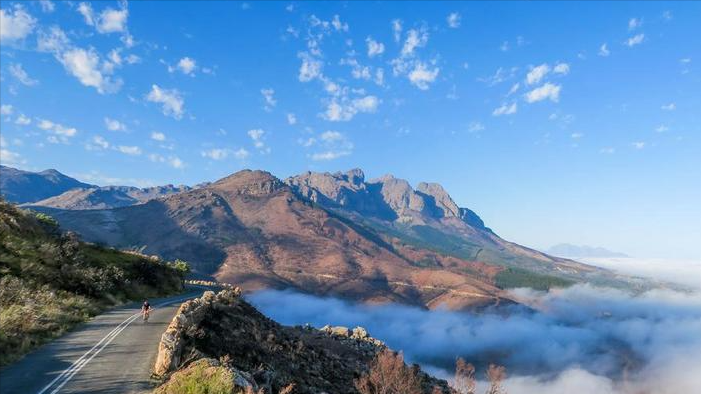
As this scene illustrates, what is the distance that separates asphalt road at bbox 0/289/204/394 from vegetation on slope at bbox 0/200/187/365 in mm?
1216

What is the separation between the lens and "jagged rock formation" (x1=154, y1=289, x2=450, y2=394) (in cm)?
1930

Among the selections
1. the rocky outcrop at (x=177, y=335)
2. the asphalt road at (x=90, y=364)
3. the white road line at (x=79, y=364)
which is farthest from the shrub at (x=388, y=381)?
the white road line at (x=79, y=364)

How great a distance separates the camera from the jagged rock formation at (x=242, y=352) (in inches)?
760

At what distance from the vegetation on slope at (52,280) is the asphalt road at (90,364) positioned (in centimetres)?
122

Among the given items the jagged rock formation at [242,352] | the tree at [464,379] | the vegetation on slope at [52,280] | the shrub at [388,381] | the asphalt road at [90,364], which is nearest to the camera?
the asphalt road at [90,364]

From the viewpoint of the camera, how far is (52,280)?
125ft

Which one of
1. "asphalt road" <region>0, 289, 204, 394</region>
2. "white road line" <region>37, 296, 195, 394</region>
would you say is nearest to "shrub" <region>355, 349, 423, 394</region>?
"asphalt road" <region>0, 289, 204, 394</region>

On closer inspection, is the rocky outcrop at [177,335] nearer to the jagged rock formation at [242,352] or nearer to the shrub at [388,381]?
the jagged rock formation at [242,352]

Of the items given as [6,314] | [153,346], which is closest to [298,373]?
[153,346]

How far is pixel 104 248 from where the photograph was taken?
205 ft

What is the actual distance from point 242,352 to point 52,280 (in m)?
24.3

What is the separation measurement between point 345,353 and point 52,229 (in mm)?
37741

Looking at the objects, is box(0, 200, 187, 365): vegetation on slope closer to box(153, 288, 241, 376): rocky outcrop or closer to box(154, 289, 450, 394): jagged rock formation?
box(153, 288, 241, 376): rocky outcrop

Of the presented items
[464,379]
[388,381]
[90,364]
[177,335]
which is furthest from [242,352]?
[464,379]
